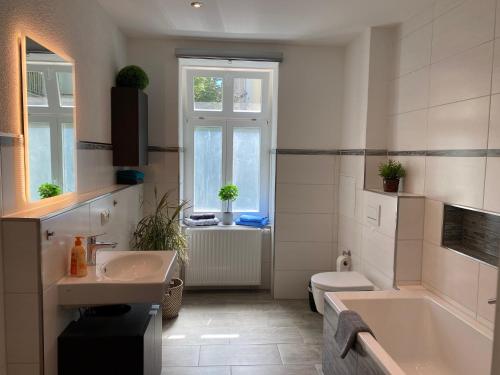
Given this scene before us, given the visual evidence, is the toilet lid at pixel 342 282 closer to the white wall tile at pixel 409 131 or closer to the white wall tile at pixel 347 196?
the white wall tile at pixel 347 196

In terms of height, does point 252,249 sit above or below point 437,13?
below

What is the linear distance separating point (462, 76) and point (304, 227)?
203 cm

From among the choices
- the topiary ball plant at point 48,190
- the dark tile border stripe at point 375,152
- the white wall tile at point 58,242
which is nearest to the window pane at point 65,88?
the topiary ball plant at point 48,190

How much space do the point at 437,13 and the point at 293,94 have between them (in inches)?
58.3

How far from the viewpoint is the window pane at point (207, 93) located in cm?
403

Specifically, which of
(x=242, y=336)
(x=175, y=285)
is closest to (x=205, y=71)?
(x=175, y=285)

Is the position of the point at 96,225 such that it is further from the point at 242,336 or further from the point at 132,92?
the point at 242,336

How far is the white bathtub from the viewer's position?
6.75 feet

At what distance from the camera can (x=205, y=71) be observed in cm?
399

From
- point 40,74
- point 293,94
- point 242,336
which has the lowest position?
point 242,336

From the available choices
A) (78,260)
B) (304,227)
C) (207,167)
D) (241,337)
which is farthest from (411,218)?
(207,167)

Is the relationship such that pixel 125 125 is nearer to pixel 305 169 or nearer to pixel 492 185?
pixel 305 169

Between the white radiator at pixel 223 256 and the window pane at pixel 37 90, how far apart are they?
7.18ft

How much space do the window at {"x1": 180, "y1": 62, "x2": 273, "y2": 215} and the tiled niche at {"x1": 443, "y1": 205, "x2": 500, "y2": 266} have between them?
2.09 meters
